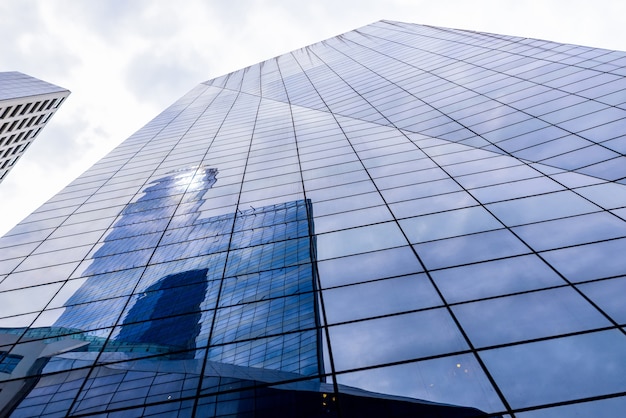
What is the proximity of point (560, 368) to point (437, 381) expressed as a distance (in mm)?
2497

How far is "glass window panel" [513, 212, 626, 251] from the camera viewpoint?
42.2 feet

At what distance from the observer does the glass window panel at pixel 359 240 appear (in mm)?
15141

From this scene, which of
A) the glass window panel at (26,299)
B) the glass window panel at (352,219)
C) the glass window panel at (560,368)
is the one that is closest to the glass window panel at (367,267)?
the glass window panel at (352,219)

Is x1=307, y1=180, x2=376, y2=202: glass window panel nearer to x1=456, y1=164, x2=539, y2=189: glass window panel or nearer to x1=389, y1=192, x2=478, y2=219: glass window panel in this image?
x1=389, y1=192, x2=478, y2=219: glass window panel

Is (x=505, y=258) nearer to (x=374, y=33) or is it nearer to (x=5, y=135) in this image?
(x=374, y=33)

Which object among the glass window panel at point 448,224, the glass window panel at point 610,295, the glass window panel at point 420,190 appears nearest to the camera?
the glass window panel at point 610,295

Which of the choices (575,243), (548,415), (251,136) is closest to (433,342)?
(548,415)

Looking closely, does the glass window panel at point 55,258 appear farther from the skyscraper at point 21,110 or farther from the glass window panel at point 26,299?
the skyscraper at point 21,110

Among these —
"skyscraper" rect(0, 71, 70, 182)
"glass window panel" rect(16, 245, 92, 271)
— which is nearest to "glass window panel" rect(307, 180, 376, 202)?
"glass window panel" rect(16, 245, 92, 271)

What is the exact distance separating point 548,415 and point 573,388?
898mm

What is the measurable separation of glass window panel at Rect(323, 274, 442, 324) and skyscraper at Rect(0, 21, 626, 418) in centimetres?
6

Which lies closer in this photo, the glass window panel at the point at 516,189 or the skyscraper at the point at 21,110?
the glass window panel at the point at 516,189

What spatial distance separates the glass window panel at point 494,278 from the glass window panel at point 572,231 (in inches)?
39.3

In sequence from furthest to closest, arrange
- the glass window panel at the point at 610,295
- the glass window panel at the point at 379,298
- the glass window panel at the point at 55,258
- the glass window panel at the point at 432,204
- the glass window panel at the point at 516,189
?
1. the glass window panel at the point at 55,258
2. the glass window panel at the point at 432,204
3. the glass window panel at the point at 516,189
4. the glass window panel at the point at 379,298
5. the glass window panel at the point at 610,295
